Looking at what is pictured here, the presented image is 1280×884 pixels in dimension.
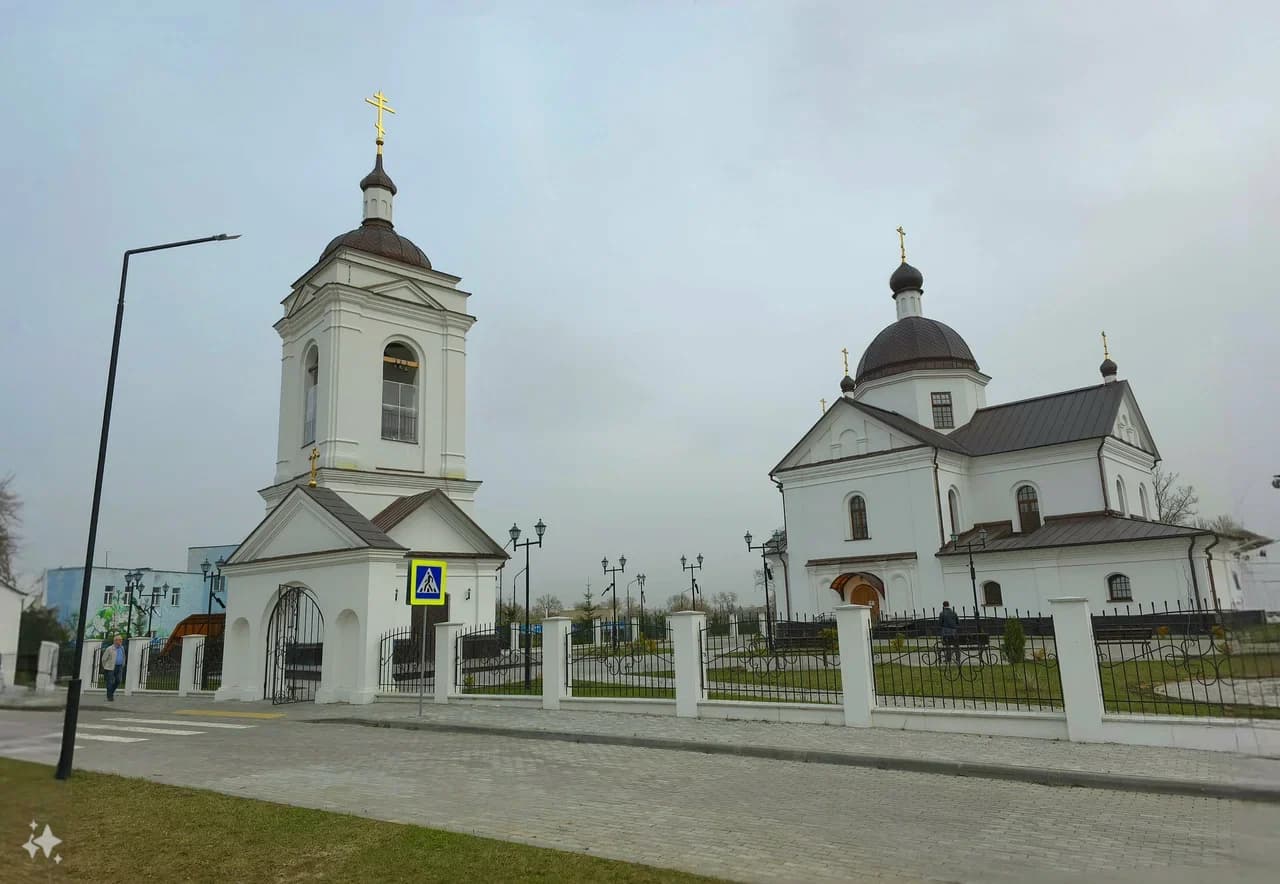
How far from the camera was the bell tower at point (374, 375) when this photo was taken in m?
22.6

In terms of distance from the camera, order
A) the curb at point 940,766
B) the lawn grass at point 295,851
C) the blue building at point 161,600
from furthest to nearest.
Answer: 1. the blue building at point 161,600
2. the curb at point 940,766
3. the lawn grass at point 295,851

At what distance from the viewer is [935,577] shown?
106ft

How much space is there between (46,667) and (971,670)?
1164 cm

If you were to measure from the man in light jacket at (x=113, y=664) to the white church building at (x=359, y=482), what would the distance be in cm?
321

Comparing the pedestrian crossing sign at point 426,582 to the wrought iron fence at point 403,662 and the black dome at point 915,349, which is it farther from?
the black dome at point 915,349

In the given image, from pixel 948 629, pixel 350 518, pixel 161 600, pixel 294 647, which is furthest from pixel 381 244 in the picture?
pixel 161 600

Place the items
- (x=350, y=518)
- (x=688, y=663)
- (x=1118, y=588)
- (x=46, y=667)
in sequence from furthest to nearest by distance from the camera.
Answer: (x=1118, y=588) → (x=350, y=518) → (x=688, y=663) → (x=46, y=667)

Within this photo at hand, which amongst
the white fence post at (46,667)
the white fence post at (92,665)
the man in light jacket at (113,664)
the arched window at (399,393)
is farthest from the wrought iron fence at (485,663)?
the white fence post at (46,667)

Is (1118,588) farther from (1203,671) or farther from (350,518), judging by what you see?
(350,518)

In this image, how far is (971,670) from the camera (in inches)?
471

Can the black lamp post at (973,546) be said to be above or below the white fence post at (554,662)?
above

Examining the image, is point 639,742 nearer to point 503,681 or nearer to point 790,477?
point 503,681

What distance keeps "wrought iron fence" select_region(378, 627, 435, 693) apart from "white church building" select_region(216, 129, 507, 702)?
25 centimetres

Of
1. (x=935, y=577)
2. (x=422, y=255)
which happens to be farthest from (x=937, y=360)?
(x=422, y=255)
